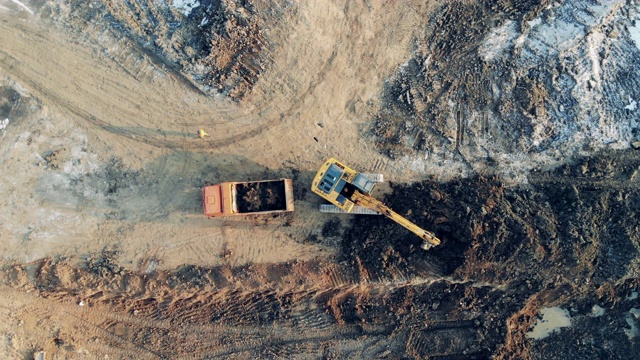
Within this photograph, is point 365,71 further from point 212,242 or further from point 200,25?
point 212,242

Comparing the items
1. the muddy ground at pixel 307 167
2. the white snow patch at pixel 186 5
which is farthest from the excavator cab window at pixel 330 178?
the white snow patch at pixel 186 5

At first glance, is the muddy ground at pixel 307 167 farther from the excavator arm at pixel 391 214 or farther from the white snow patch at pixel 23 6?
the excavator arm at pixel 391 214

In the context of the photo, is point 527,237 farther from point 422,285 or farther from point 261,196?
point 261,196

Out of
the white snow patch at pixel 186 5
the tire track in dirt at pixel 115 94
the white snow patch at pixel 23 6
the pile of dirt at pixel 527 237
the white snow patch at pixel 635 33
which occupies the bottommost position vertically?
the pile of dirt at pixel 527 237

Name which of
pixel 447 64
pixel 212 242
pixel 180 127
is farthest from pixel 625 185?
pixel 180 127

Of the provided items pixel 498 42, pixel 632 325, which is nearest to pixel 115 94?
pixel 498 42

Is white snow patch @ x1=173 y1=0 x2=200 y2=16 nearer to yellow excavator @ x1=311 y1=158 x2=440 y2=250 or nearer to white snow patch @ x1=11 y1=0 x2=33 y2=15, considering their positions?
white snow patch @ x1=11 y1=0 x2=33 y2=15

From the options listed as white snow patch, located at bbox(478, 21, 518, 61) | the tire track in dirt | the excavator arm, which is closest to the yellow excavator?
the excavator arm
